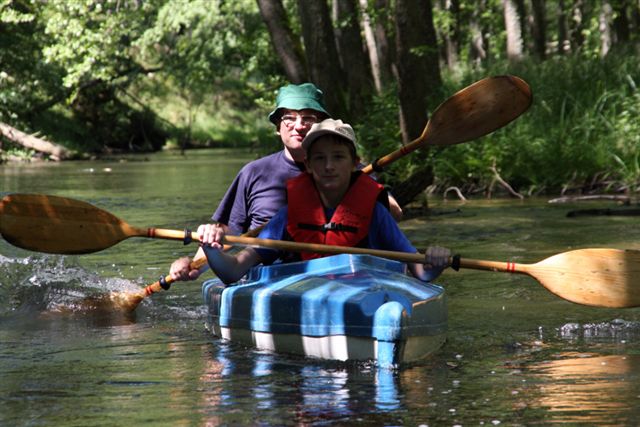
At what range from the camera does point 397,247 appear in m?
5.82

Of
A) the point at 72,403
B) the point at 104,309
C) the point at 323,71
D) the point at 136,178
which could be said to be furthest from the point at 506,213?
the point at 136,178

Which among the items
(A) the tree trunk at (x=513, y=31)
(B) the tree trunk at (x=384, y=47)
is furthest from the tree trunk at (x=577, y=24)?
(B) the tree trunk at (x=384, y=47)

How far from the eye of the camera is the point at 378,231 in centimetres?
586

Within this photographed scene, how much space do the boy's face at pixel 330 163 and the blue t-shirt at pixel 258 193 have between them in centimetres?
98

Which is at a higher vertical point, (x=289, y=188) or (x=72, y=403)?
(x=289, y=188)

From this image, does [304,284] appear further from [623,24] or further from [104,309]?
[623,24]

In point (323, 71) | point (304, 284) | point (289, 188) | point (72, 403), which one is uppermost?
point (323, 71)

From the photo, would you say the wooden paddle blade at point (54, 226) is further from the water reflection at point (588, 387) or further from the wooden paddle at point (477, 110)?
the water reflection at point (588, 387)

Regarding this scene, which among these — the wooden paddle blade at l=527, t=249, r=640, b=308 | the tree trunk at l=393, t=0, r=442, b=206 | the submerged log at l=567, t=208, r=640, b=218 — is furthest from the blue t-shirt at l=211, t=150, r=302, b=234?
the tree trunk at l=393, t=0, r=442, b=206

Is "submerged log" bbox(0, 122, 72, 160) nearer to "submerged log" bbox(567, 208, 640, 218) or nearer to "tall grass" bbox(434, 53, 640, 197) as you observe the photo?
"tall grass" bbox(434, 53, 640, 197)

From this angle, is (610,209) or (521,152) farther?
(521,152)

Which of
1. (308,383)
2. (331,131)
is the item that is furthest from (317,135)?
(308,383)

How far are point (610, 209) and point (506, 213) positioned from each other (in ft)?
3.89

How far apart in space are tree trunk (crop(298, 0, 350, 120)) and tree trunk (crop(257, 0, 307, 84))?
1.49 feet
